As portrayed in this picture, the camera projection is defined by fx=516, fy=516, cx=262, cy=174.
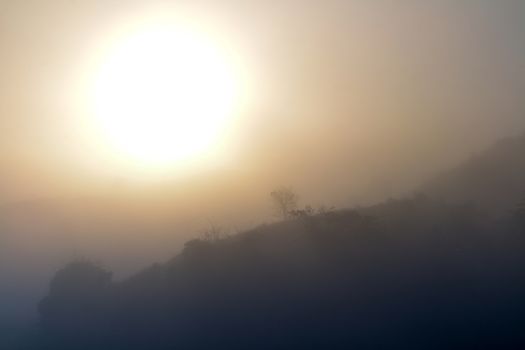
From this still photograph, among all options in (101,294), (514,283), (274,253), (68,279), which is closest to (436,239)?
(514,283)

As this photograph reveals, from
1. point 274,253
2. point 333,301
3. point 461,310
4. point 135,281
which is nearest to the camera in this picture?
point 461,310

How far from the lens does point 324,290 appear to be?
39.2 metres

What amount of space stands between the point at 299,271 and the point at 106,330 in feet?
55.4

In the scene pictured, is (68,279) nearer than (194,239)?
No

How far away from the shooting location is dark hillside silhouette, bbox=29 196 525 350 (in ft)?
113

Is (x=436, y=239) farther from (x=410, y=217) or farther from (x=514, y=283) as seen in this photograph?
(x=514, y=283)

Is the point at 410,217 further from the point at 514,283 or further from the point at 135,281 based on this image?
the point at 135,281

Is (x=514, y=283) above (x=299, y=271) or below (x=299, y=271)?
below

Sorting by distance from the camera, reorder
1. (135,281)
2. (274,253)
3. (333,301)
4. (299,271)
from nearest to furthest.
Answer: (333,301)
(299,271)
(274,253)
(135,281)

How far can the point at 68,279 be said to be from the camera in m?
49.8

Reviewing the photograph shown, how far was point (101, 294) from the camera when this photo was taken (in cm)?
4734

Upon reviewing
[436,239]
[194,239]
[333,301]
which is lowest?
[333,301]

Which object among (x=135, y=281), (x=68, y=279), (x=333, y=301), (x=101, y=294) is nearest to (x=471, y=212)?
(x=333, y=301)

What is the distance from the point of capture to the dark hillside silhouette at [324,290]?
113ft
